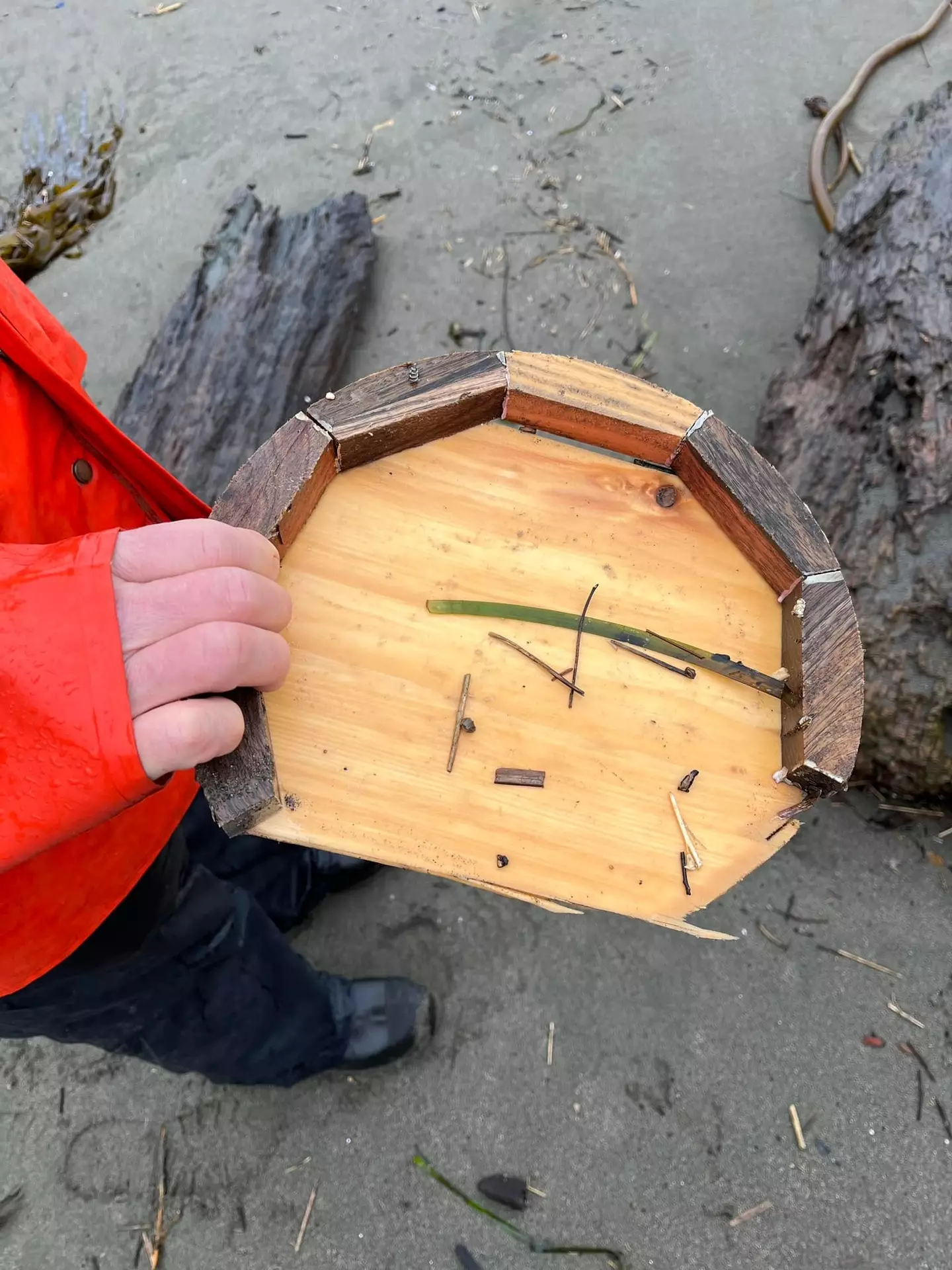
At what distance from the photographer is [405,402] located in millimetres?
1352

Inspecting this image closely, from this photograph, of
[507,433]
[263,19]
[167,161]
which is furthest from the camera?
[263,19]

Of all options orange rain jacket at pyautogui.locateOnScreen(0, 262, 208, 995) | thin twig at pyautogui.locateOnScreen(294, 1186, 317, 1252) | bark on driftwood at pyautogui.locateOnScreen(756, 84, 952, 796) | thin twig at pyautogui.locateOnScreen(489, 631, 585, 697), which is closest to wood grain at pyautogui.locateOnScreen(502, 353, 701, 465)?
thin twig at pyautogui.locateOnScreen(489, 631, 585, 697)

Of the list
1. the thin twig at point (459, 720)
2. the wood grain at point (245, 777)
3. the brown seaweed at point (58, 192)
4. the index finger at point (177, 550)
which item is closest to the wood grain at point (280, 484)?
the index finger at point (177, 550)

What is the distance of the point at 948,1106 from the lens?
2203 millimetres

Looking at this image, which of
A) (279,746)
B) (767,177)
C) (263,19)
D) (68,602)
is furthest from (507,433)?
(263,19)

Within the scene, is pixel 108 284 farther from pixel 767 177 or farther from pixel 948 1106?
pixel 948 1106

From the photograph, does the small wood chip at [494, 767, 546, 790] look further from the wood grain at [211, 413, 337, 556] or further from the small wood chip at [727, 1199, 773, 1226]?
the small wood chip at [727, 1199, 773, 1226]

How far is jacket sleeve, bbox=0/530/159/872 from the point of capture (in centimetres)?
99

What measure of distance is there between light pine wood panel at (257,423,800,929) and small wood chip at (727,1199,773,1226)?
4.81 feet

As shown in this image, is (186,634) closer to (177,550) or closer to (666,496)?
(177,550)

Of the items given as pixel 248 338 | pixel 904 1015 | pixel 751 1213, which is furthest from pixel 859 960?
pixel 248 338

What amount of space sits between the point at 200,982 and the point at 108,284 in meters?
3.45

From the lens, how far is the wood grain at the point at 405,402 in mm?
1337

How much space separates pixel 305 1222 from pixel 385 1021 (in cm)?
56
